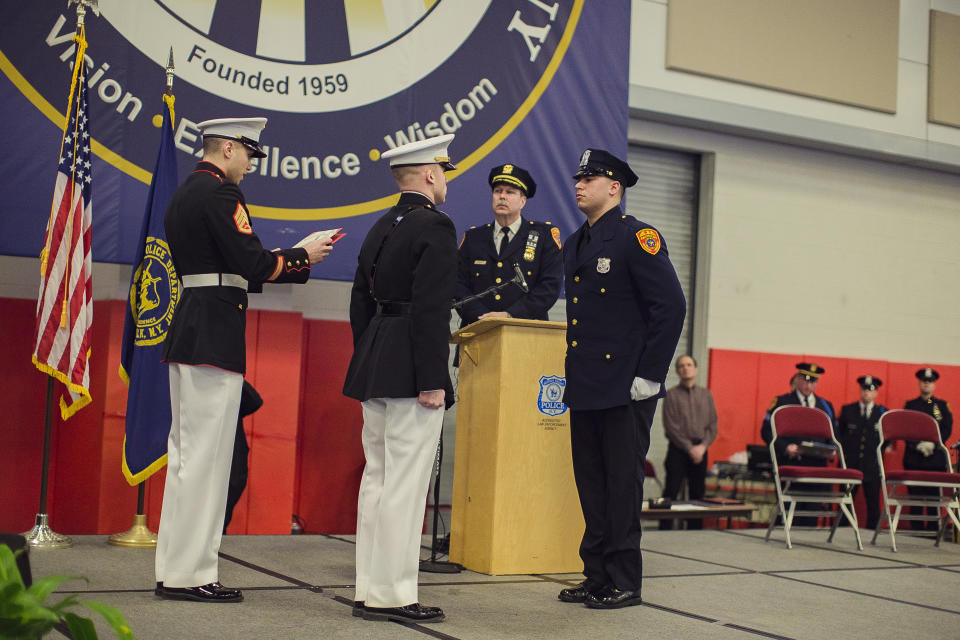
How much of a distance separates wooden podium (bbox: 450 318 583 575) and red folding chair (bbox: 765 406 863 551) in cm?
228

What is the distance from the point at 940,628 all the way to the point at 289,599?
7.66 feet

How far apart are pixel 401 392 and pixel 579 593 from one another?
1151 millimetres

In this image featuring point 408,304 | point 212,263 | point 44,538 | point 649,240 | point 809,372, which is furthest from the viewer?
point 809,372

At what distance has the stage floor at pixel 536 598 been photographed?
3088mm

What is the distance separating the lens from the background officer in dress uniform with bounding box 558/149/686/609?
3.65m

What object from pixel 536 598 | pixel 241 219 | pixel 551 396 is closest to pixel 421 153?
pixel 241 219

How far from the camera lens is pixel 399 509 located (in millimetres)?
3156

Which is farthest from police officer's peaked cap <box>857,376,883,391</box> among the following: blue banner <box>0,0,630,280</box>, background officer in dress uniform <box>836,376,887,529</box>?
blue banner <box>0,0,630,280</box>

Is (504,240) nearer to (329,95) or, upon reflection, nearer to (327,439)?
(329,95)

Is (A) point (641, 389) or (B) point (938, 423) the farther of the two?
(B) point (938, 423)

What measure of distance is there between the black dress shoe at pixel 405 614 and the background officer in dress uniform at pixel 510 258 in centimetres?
179

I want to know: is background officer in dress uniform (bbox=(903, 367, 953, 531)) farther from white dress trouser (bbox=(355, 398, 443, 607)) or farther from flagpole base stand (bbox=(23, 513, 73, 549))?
flagpole base stand (bbox=(23, 513, 73, 549))

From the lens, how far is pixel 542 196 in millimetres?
5988

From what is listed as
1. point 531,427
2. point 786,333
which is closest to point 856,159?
point 786,333
